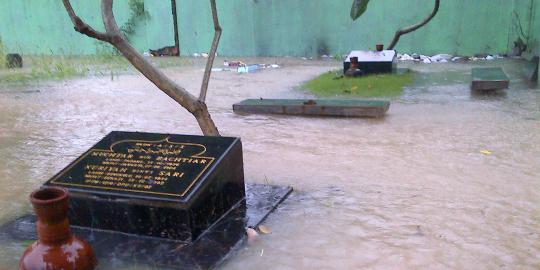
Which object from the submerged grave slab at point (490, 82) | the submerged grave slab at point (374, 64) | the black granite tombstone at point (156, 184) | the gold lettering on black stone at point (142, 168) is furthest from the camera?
the submerged grave slab at point (374, 64)

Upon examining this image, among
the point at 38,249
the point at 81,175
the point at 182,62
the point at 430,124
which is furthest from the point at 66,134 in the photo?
the point at 182,62

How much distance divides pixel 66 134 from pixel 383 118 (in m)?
3.77

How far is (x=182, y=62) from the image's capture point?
13797 millimetres

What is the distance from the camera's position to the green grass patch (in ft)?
26.6

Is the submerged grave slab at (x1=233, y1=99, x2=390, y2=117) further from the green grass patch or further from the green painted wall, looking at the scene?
Result: the green painted wall

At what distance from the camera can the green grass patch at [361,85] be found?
8109 mm

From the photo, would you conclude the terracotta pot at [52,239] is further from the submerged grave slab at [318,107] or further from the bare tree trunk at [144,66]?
the submerged grave slab at [318,107]

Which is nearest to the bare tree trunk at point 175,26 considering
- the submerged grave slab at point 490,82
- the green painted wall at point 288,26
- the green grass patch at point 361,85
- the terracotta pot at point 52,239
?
the green painted wall at point 288,26

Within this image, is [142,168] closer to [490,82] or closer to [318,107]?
[318,107]

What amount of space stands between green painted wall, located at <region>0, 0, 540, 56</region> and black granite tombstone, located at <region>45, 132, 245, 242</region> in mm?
10147

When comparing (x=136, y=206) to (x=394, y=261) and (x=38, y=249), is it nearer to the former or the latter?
(x=38, y=249)

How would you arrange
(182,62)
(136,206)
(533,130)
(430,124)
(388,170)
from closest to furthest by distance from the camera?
(136,206) < (388,170) < (533,130) < (430,124) < (182,62)

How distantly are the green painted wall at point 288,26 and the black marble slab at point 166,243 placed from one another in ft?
33.4

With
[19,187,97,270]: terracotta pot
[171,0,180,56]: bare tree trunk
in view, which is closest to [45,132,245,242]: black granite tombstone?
[19,187,97,270]: terracotta pot
